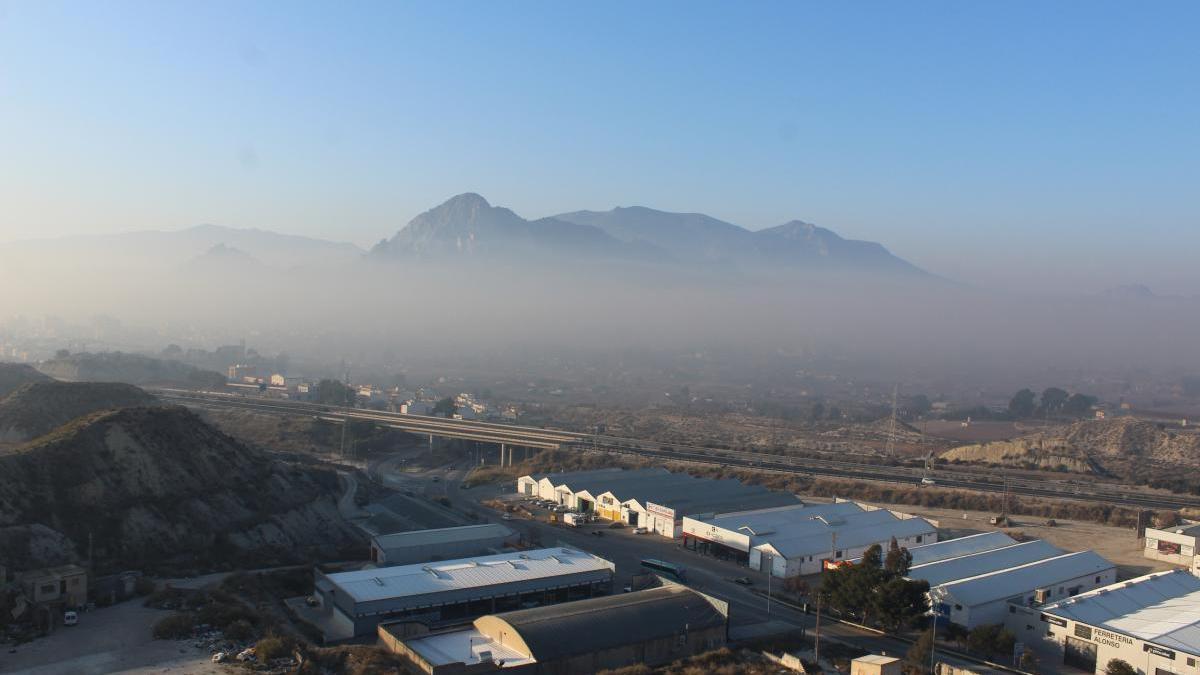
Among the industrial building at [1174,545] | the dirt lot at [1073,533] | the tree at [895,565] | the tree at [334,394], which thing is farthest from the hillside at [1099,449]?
the tree at [334,394]

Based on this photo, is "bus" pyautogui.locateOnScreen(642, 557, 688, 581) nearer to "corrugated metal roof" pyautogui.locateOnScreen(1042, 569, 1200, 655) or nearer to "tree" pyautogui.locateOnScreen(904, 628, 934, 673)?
"tree" pyautogui.locateOnScreen(904, 628, 934, 673)

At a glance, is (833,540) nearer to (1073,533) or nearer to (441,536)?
(441,536)

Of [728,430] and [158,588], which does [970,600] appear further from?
[728,430]

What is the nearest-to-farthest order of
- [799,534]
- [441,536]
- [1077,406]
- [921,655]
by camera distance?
[921,655]
[441,536]
[799,534]
[1077,406]

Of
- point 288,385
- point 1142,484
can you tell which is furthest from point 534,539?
point 288,385

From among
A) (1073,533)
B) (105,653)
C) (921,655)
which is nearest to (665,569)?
(921,655)

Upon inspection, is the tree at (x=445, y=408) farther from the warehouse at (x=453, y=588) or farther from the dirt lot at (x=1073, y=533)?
the warehouse at (x=453, y=588)

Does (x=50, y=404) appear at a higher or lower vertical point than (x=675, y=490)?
higher

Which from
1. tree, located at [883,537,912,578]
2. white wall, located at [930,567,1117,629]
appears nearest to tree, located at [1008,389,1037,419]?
white wall, located at [930,567,1117,629]
